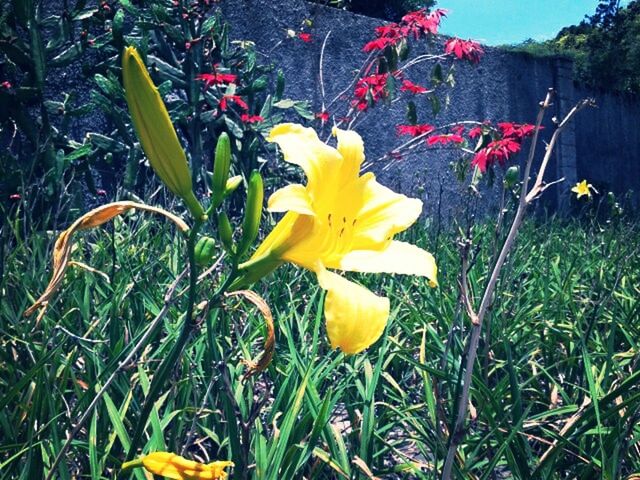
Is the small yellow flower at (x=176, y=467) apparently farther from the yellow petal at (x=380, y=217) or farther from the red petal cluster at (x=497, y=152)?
the red petal cluster at (x=497, y=152)

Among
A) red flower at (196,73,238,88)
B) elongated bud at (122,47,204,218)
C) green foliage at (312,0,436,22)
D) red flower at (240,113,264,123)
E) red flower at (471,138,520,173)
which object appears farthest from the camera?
green foliage at (312,0,436,22)

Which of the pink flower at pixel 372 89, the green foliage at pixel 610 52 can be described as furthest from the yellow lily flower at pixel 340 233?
the green foliage at pixel 610 52

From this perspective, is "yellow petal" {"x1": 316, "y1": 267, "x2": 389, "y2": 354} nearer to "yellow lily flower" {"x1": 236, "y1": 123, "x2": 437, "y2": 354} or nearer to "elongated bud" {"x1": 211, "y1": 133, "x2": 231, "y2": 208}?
"yellow lily flower" {"x1": 236, "y1": 123, "x2": 437, "y2": 354}

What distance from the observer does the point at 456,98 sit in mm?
6020

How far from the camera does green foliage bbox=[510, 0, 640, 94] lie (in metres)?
8.25

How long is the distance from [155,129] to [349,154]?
0.27 meters

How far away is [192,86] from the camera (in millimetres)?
3777

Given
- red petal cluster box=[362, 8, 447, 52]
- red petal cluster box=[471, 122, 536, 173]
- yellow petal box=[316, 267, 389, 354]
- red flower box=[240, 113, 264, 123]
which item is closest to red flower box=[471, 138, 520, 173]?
red petal cluster box=[471, 122, 536, 173]

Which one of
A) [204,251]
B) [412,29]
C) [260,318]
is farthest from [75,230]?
[412,29]

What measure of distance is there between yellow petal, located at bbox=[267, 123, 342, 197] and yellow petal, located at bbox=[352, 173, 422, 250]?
0.08 meters

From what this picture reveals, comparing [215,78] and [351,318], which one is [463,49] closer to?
[215,78]

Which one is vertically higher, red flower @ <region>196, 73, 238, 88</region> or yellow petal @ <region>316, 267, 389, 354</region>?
red flower @ <region>196, 73, 238, 88</region>

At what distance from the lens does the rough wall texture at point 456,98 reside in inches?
182

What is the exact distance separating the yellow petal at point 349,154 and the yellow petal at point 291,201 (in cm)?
10
